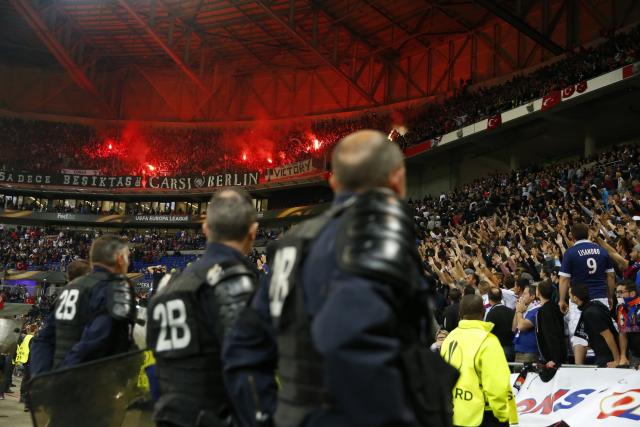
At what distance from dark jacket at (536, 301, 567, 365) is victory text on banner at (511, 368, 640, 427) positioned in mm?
300

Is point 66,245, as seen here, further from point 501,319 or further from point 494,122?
point 501,319

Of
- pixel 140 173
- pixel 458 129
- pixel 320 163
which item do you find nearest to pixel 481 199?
pixel 458 129

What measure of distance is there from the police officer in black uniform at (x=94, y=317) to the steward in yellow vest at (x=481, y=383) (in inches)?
95.3

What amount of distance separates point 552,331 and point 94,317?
4.93 metres

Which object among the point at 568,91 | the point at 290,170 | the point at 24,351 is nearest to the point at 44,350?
the point at 24,351

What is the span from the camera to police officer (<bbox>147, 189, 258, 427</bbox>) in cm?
290

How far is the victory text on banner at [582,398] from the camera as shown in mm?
5805

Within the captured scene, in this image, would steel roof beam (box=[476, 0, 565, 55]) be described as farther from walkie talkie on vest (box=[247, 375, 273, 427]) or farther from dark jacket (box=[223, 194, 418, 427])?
dark jacket (box=[223, 194, 418, 427])

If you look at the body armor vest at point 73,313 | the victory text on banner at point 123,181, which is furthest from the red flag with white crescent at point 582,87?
the victory text on banner at point 123,181

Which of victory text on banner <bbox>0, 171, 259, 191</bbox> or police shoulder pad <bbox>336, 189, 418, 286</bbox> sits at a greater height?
victory text on banner <bbox>0, 171, 259, 191</bbox>

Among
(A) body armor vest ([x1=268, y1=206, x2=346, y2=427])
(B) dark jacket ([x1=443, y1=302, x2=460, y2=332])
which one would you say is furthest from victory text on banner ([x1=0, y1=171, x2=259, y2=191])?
(A) body armor vest ([x1=268, y1=206, x2=346, y2=427])

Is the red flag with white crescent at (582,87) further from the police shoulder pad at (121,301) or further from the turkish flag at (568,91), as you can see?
the police shoulder pad at (121,301)

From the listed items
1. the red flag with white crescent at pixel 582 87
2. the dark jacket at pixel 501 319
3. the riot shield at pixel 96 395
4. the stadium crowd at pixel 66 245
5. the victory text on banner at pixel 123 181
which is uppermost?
the victory text on banner at pixel 123 181

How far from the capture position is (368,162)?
220cm
